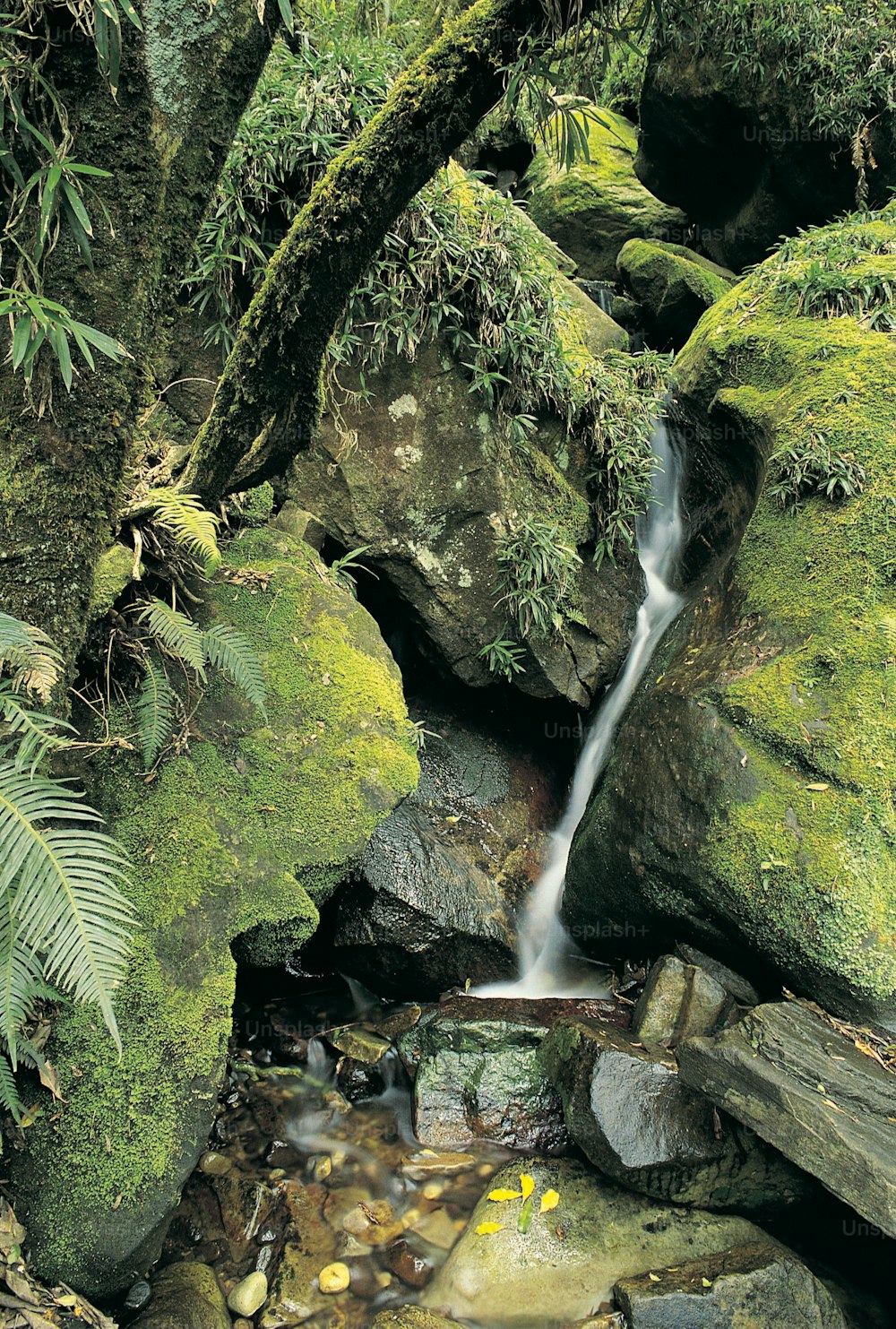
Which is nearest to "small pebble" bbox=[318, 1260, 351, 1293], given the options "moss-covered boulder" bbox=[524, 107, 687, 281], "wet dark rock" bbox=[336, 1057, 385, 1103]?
"wet dark rock" bbox=[336, 1057, 385, 1103]

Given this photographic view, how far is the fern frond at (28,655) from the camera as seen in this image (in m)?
2.44

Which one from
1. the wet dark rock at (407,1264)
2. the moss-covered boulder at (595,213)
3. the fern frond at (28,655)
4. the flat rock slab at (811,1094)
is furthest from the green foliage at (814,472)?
the moss-covered boulder at (595,213)

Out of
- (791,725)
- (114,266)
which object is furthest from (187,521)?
(791,725)

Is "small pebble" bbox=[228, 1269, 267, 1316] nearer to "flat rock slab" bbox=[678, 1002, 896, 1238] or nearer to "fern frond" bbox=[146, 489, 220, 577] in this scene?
"flat rock slab" bbox=[678, 1002, 896, 1238]

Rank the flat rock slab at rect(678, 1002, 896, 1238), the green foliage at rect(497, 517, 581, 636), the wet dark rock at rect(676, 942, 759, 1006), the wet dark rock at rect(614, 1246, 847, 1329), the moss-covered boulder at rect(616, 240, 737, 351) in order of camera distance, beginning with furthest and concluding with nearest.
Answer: the moss-covered boulder at rect(616, 240, 737, 351) → the green foliage at rect(497, 517, 581, 636) → the wet dark rock at rect(676, 942, 759, 1006) → the wet dark rock at rect(614, 1246, 847, 1329) → the flat rock slab at rect(678, 1002, 896, 1238)

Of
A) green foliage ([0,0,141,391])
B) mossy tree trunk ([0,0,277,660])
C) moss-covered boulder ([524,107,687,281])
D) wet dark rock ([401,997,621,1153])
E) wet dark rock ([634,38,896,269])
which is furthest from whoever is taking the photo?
moss-covered boulder ([524,107,687,281])

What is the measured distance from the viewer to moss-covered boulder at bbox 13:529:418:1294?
2727 mm

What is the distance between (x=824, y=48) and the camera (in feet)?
25.6

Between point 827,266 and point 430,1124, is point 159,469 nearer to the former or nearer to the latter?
point 430,1124

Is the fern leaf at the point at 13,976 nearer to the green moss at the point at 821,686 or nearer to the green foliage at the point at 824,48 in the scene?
the green moss at the point at 821,686

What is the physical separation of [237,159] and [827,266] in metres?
3.89

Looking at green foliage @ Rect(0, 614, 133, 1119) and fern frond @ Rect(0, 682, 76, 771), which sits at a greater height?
fern frond @ Rect(0, 682, 76, 771)

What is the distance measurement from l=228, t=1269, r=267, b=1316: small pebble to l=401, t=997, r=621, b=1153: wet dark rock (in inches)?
36.0

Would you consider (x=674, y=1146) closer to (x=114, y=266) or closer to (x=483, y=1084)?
(x=483, y=1084)
